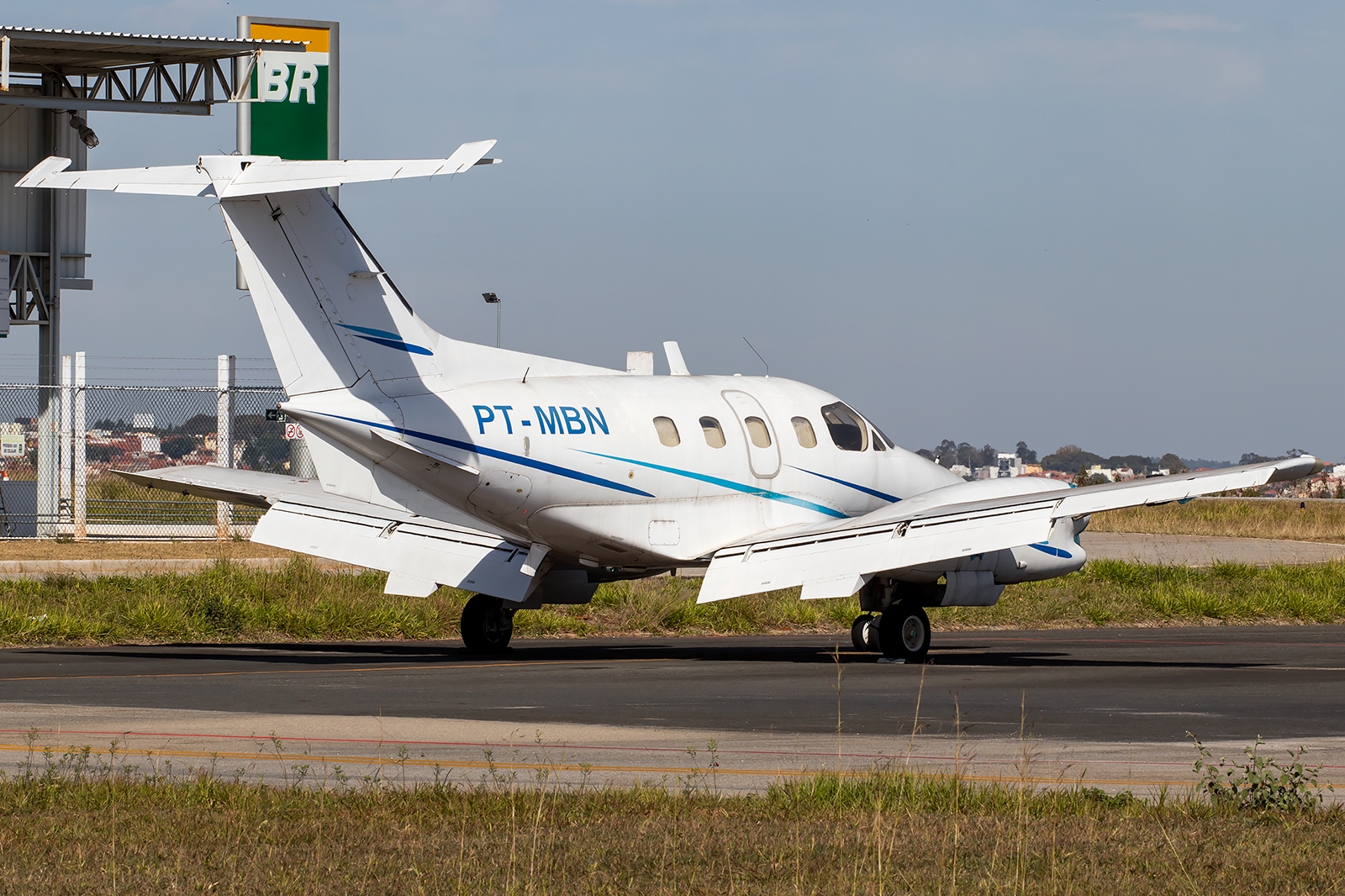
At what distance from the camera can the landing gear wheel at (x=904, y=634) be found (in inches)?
828

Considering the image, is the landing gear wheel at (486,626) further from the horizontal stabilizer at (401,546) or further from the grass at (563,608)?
the grass at (563,608)

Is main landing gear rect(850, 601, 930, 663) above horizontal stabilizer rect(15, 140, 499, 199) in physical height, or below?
below

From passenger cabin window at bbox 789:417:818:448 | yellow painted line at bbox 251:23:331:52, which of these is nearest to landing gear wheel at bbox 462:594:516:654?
passenger cabin window at bbox 789:417:818:448

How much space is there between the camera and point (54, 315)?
125 feet

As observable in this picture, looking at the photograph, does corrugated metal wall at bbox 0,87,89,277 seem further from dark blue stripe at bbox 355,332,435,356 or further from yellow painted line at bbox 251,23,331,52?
dark blue stripe at bbox 355,332,435,356

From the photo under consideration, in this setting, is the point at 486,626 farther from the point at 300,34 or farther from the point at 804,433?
the point at 300,34

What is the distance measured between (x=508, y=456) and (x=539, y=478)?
50 centimetres

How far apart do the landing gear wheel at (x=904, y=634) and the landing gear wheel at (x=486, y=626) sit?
4.79 meters

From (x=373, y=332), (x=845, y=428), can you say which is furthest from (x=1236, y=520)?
(x=373, y=332)

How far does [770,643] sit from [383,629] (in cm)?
564

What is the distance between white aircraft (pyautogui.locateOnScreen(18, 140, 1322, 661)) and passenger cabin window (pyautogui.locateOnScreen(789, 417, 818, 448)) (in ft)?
0.09

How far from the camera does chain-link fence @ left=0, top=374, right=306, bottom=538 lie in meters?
33.9

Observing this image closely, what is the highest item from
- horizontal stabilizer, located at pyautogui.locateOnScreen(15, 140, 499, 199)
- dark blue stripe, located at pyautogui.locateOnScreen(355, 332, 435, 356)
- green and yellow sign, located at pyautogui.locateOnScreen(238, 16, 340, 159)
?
green and yellow sign, located at pyautogui.locateOnScreen(238, 16, 340, 159)

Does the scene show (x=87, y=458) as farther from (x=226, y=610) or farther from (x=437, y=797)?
(x=437, y=797)
